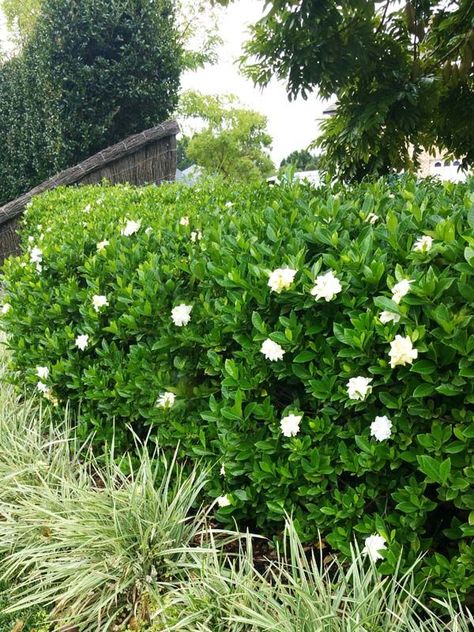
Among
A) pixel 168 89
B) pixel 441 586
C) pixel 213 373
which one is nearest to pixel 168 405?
pixel 213 373

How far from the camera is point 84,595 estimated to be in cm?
218

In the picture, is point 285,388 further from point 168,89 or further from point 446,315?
point 168,89

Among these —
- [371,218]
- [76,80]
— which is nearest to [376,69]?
[371,218]

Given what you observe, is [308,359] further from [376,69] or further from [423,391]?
[376,69]

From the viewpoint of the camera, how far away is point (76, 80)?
895cm

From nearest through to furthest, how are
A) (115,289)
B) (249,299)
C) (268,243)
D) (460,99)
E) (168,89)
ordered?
1. (249,299)
2. (268,243)
3. (115,289)
4. (460,99)
5. (168,89)

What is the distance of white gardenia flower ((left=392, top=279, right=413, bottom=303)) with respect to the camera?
1.71 meters

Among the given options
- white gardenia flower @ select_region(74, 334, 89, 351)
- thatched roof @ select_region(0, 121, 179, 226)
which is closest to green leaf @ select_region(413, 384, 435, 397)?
white gardenia flower @ select_region(74, 334, 89, 351)

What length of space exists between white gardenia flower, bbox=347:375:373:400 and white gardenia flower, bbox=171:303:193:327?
2.66 feet

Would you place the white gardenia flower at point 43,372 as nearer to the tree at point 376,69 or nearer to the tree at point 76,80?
the tree at point 376,69

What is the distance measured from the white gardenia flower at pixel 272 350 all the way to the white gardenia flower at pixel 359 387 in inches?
11.3

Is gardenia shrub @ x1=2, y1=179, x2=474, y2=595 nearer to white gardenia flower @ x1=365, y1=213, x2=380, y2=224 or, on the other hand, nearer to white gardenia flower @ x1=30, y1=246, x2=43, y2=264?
white gardenia flower @ x1=365, y1=213, x2=380, y2=224

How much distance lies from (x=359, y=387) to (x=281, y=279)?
1.46ft

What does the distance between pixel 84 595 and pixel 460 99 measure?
461cm
